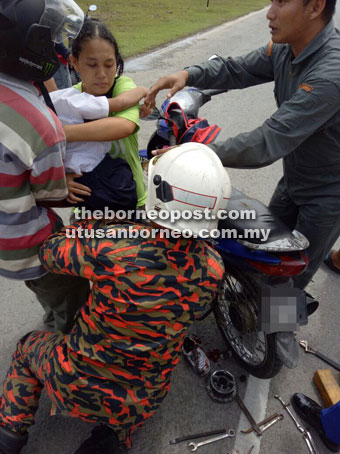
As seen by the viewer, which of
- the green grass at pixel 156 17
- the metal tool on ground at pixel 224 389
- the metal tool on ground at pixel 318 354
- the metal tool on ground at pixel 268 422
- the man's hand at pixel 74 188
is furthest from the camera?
the green grass at pixel 156 17

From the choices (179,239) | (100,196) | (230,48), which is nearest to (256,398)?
(179,239)

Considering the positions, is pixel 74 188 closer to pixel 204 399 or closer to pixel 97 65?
pixel 97 65

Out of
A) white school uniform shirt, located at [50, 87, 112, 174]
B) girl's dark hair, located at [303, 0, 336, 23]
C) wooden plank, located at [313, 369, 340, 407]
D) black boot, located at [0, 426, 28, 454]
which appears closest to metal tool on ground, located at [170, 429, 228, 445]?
wooden plank, located at [313, 369, 340, 407]

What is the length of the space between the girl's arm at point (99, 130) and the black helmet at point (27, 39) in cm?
29

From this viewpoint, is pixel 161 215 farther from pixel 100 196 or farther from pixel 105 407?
pixel 105 407

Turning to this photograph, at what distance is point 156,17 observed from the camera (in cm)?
1259

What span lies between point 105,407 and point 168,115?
1622 millimetres

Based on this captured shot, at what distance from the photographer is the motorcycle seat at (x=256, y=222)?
6.49 feet

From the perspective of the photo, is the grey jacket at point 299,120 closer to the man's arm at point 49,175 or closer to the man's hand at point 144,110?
the man's hand at point 144,110

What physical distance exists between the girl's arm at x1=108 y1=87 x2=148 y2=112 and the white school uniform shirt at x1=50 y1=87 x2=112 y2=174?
49 millimetres

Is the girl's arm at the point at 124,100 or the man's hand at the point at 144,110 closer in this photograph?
the girl's arm at the point at 124,100

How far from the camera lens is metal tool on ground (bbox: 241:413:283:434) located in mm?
2145

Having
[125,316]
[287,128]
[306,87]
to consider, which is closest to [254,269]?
[287,128]

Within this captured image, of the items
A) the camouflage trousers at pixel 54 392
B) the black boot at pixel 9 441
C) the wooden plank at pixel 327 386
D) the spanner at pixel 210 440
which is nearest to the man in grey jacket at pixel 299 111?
the wooden plank at pixel 327 386
